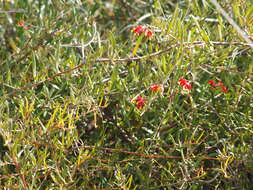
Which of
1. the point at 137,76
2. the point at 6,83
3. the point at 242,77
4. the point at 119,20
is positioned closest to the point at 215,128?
the point at 242,77

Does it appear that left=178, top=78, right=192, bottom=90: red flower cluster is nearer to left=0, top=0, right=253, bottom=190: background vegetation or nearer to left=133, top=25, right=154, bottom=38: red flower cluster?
left=0, top=0, right=253, bottom=190: background vegetation

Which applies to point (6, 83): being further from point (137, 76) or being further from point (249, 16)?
point (249, 16)

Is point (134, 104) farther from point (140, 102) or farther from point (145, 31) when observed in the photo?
point (145, 31)

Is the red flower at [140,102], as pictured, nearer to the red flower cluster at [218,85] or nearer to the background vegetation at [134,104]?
the background vegetation at [134,104]

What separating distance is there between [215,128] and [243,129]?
0.09 meters

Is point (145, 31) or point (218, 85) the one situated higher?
point (145, 31)

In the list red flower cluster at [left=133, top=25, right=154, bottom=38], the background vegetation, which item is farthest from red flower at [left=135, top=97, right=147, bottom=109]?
red flower cluster at [left=133, top=25, right=154, bottom=38]

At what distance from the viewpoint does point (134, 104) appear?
1.44 meters

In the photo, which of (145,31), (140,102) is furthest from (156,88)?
(145,31)

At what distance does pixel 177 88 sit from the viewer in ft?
4.57

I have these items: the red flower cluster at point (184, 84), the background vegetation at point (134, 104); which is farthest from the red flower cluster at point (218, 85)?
the red flower cluster at point (184, 84)

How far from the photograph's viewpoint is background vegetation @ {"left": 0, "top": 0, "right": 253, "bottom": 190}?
4.32ft

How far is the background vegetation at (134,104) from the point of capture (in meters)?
1.32

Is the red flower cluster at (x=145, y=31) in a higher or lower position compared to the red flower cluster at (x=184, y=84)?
higher
